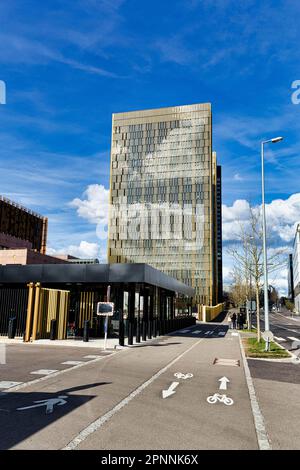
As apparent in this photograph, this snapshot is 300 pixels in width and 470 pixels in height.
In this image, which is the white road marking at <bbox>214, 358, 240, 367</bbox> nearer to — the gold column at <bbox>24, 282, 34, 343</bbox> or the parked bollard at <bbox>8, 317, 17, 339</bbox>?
the gold column at <bbox>24, 282, 34, 343</bbox>

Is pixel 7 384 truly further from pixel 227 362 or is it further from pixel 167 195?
pixel 167 195

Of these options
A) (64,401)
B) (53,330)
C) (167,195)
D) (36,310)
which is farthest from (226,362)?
(167,195)

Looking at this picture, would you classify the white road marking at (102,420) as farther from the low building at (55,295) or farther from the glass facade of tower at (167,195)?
the glass facade of tower at (167,195)

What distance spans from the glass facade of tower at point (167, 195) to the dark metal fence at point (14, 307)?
8947cm

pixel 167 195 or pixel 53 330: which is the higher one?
pixel 167 195

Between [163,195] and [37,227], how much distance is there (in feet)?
126

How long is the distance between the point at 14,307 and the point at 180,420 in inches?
752

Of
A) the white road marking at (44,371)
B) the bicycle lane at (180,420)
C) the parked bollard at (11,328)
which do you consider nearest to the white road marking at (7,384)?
the white road marking at (44,371)

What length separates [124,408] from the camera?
25.4 feet

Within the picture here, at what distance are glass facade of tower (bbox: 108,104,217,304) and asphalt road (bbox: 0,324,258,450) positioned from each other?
326 feet

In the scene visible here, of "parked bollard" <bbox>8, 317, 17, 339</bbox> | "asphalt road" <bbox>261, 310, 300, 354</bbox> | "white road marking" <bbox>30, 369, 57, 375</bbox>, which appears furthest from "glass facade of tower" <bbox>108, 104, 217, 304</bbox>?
"white road marking" <bbox>30, 369, 57, 375</bbox>

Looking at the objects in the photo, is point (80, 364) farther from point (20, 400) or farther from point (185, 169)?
point (185, 169)

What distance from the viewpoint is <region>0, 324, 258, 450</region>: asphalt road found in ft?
19.1

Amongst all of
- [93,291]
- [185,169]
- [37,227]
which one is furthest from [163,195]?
[93,291]
